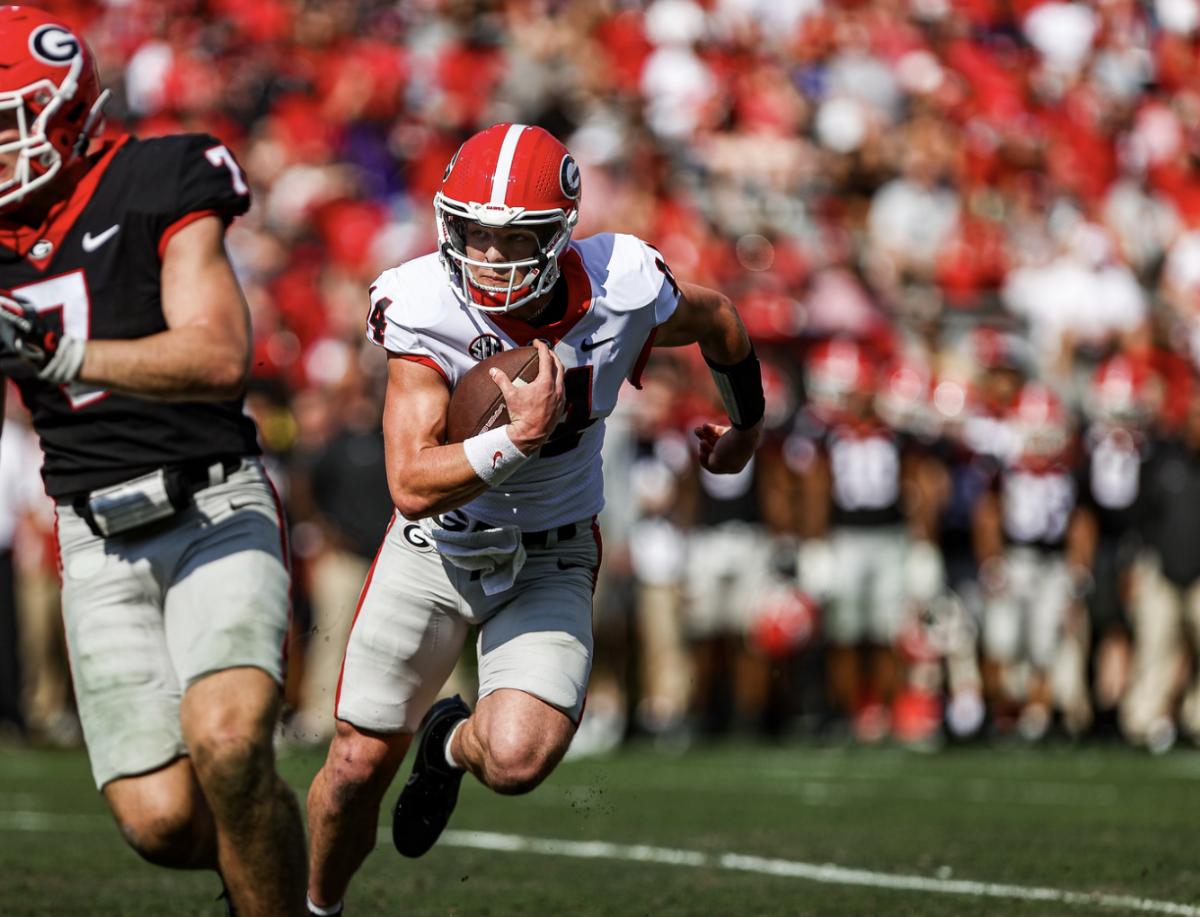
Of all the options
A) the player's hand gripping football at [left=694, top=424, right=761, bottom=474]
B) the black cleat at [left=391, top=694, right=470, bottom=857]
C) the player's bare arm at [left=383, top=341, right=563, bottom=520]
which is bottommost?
the black cleat at [left=391, top=694, right=470, bottom=857]

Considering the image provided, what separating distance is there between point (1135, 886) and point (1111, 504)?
6.15 metres

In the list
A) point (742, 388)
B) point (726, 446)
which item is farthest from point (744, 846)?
point (742, 388)

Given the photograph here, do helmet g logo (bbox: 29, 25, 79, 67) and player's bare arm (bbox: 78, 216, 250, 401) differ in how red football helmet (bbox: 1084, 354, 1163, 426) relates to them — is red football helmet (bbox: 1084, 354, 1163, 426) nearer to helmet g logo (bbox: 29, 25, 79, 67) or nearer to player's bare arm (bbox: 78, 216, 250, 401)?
player's bare arm (bbox: 78, 216, 250, 401)

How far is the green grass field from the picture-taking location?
5.38 meters

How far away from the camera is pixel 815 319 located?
12625 mm

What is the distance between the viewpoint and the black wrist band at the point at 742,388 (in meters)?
5.05

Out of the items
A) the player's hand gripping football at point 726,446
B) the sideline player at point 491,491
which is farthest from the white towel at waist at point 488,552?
the player's hand gripping football at point 726,446

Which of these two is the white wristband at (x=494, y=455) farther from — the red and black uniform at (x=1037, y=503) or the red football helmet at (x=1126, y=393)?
the red football helmet at (x=1126, y=393)

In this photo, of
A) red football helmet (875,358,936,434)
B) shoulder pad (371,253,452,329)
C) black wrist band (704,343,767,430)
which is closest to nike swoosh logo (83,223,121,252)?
shoulder pad (371,253,452,329)

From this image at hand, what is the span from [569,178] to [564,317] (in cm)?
32

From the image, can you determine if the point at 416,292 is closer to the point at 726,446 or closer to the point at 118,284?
the point at 118,284

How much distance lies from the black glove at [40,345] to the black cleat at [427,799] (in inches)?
61.0

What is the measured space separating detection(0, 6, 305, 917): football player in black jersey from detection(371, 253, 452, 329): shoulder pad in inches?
16.6

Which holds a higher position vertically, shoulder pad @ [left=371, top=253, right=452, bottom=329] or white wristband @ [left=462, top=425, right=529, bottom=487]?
shoulder pad @ [left=371, top=253, right=452, bottom=329]
